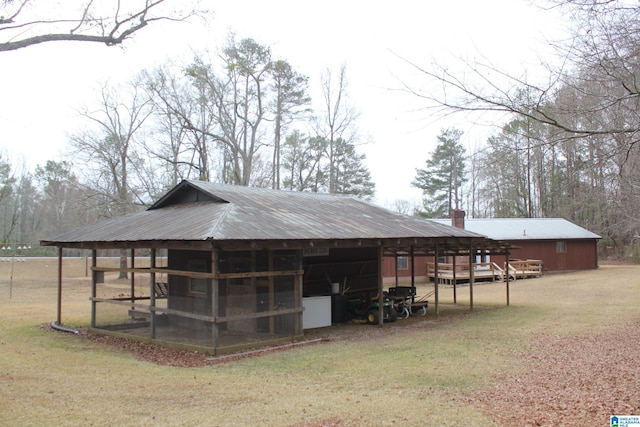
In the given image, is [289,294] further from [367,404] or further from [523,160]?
[523,160]

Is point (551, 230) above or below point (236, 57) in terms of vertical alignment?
below

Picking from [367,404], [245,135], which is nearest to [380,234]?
[367,404]

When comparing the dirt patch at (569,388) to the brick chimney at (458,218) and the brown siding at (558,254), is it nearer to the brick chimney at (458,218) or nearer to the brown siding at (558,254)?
the brick chimney at (458,218)

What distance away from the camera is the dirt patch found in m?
6.01

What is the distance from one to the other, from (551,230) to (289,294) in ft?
96.1

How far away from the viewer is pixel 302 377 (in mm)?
8305

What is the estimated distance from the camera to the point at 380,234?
43.7 ft

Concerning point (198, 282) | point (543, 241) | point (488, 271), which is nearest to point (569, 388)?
point (198, 282)

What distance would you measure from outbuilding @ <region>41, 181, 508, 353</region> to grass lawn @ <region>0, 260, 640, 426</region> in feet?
3.52

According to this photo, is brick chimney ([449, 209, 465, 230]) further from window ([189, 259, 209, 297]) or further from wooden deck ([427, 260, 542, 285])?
window ([189, 259, 209, 297])

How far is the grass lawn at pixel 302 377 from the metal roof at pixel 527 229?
1872 centimetres

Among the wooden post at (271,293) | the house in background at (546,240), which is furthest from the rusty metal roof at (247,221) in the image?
the house in background at (546,240)

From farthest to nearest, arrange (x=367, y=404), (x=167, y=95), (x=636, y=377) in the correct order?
(x=167, y=95)
(x=636, y=377)
(x=367, y=404)

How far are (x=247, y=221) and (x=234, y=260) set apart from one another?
0.95 m
